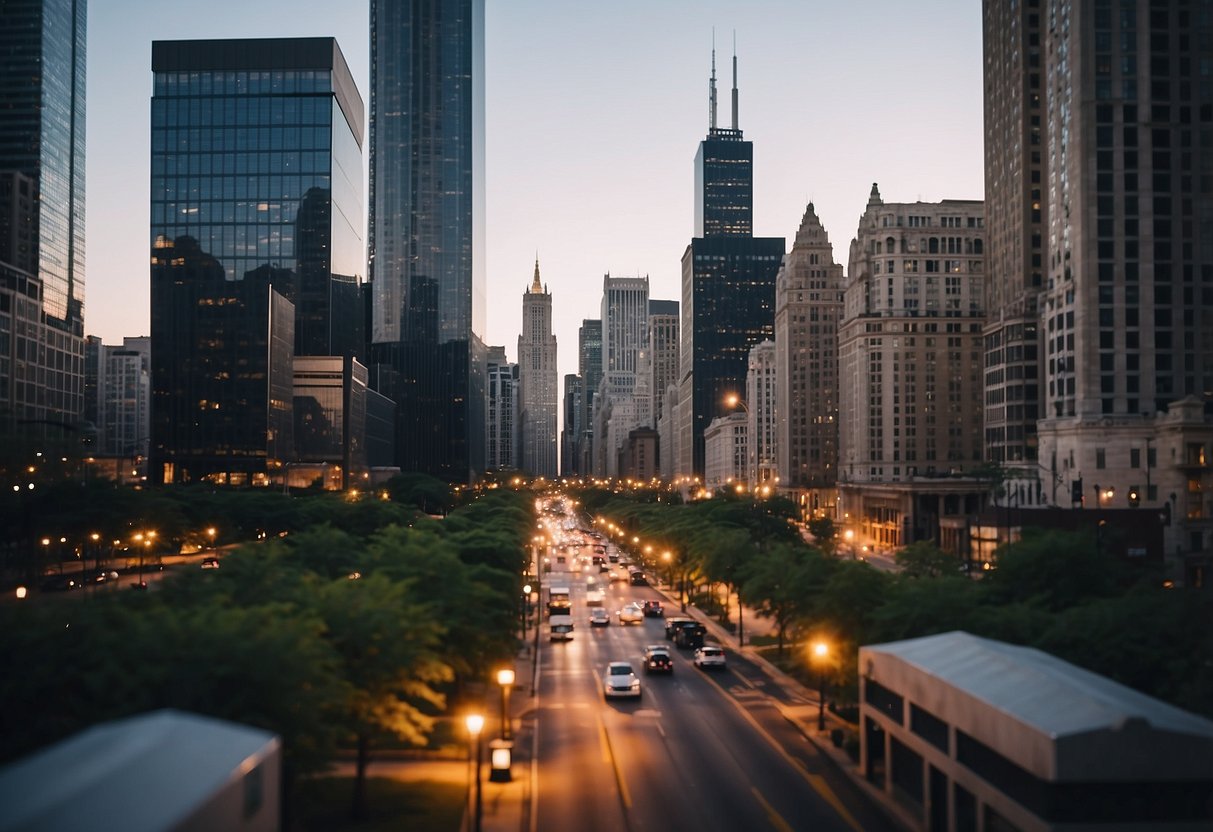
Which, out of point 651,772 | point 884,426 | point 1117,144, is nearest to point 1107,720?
point 651,772

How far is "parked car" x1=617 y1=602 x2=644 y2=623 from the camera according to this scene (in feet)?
258

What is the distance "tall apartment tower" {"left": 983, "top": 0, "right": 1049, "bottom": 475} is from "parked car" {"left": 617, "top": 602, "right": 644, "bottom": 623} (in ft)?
208

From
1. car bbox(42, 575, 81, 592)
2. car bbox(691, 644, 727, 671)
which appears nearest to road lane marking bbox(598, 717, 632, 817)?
car bbox(691, 644, 727, 671)

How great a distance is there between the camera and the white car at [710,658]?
56531 millimetres

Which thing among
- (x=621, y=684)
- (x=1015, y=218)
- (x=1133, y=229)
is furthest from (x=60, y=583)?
(x=1015, y=218)

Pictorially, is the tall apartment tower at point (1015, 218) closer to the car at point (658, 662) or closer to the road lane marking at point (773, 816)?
the car at point (658, 662)

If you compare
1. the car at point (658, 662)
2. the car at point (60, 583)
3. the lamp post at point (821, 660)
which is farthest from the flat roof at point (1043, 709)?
the car at point (60, 583)

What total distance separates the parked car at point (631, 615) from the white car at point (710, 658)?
20801 mm

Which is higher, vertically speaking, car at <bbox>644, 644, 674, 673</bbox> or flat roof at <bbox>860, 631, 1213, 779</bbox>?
flat roof at <bbox>860, 631, 1213, 779</bbox>

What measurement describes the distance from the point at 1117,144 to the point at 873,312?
69.1 metres

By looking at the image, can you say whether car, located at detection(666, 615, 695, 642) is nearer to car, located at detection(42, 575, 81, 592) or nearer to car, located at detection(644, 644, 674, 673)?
car, located at detection(644, 644, 674, 673)

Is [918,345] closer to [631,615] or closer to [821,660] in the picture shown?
[631,615]

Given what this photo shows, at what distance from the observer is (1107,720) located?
22.7 metres

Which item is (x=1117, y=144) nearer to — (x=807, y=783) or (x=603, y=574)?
(x=603, y=574)
